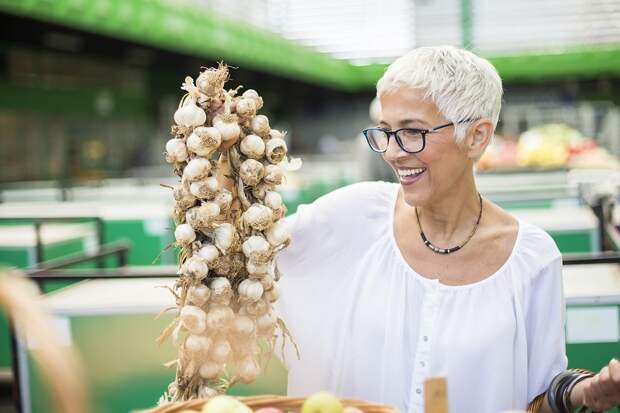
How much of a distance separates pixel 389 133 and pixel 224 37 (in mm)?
15212

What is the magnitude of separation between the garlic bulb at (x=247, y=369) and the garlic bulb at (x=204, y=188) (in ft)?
1.23

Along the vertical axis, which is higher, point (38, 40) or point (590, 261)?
point (38, 40)

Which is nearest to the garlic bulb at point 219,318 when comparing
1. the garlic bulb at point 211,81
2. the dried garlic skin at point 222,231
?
the dried garlic skin at point 222,231

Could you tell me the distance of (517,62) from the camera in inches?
852

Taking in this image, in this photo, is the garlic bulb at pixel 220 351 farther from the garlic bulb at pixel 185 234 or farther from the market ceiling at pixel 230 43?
the market ceiling at pixel 230 43

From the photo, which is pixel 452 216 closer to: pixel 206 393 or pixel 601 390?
pixel 601 390

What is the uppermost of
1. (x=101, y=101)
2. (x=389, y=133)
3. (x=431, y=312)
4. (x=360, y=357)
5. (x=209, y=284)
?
(x=101, y=101)

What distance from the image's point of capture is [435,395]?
124cm

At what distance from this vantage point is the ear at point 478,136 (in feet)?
5.86

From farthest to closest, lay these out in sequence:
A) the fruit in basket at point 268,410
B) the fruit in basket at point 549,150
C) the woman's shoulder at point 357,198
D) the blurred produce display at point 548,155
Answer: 1. the fruit in basket at point 549,150
2. the blurred produce display at point 548,155
3. the woman's shoulder at point 357,198
4. the fruit in basket at point 268,410

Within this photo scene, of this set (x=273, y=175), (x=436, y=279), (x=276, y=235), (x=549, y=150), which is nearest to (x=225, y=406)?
(x=276, y=235)

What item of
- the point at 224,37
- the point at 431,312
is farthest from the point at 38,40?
the point at 431,312

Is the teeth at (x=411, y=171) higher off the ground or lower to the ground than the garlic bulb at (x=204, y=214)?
higher

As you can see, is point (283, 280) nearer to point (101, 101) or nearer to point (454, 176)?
point (454, 176)
